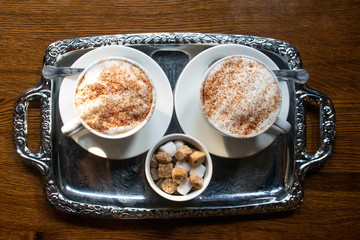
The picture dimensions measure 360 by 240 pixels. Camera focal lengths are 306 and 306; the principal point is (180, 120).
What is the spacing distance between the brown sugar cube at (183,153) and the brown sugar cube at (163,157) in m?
0.03

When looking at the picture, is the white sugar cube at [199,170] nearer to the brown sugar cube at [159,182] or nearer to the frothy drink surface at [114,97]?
the brown sugar cube at [159,182]

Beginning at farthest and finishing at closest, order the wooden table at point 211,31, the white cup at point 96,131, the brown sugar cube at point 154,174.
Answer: the wooden table at point 211,31 → the brown sugar cube at point 154,174 → the white cup at point 96,131

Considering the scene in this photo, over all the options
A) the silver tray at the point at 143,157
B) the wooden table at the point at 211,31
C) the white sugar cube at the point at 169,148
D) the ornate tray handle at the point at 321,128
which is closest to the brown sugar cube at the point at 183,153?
the white sugar cube at the point at 169,148

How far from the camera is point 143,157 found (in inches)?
50.0

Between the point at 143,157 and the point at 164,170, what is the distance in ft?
0.52

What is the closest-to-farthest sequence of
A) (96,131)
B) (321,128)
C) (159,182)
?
(96,131)
(159,182)
(321,128)

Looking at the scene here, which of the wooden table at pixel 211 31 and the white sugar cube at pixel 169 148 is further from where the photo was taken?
the wooden table at pixel 211 31

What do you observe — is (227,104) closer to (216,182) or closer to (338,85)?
(216,182)

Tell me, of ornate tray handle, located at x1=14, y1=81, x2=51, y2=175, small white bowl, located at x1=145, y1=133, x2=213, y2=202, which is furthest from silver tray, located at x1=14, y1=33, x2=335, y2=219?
small white bowl, located at x1=145, y1=133, x2=213, y2=202

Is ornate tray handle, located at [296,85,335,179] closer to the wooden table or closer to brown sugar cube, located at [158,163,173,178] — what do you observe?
the wooden table

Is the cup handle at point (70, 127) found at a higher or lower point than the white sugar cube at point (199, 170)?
higher

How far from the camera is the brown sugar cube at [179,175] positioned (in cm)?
112

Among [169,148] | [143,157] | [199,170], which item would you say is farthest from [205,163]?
[143,157]

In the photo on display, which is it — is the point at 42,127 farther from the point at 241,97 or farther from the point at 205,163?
the point at 241,97
